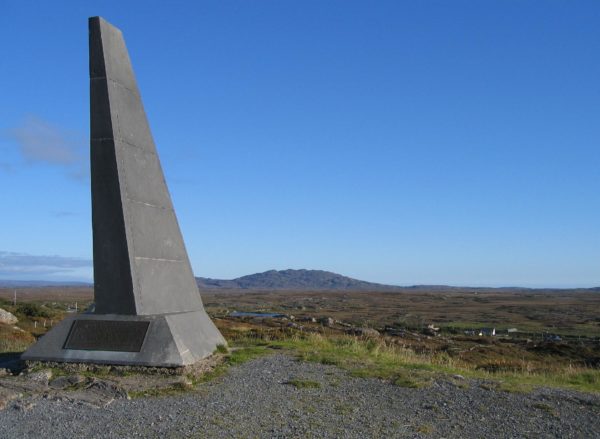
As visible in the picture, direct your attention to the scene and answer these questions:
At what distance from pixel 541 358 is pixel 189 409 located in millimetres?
24419

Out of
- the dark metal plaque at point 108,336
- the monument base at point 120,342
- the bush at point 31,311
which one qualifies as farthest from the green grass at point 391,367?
the bush at point 31,311

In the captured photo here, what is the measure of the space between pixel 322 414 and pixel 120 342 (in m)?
4.30

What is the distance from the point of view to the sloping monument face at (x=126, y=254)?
10438 mm

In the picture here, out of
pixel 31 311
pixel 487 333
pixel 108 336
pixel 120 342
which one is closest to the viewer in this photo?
pixel 120 342

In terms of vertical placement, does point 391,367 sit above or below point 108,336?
below

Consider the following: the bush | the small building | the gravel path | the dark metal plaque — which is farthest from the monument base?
the small building

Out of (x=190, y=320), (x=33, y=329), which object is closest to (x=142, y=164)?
(x=190, y=320)

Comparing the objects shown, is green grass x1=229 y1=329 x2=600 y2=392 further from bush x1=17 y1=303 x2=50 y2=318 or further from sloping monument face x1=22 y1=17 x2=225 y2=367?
bush x1=17 y1=303 x2=50 y2=318

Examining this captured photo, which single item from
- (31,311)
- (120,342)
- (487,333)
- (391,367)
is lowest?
(487,333)

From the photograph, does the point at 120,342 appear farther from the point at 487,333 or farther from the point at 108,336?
the point at 487,333

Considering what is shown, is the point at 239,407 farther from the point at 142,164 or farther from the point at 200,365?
the point at 142,164

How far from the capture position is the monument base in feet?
33.1

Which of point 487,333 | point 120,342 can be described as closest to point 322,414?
point 120,342

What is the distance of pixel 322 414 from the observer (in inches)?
311
